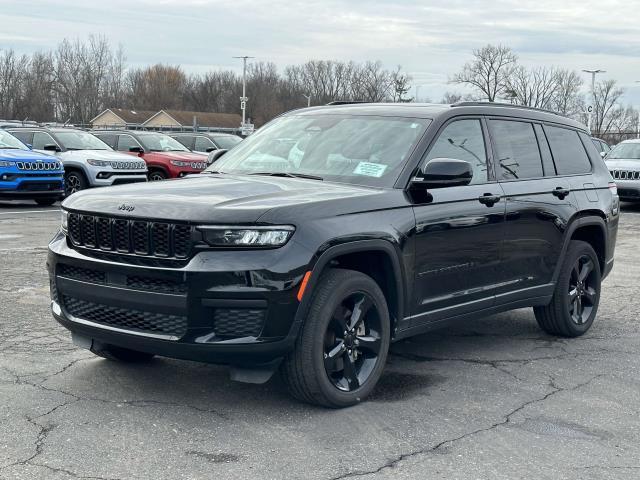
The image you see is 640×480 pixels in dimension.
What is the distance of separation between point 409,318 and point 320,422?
3.17ft

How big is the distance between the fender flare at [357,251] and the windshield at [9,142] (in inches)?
575

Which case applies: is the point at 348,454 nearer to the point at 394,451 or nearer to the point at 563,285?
the point at 394,451

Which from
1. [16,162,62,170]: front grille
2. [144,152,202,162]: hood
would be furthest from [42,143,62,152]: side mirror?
[144,152,202,162]: hood

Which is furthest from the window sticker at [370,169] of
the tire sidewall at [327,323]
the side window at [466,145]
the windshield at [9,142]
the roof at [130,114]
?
the roof at [130,114]

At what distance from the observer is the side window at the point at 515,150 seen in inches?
242

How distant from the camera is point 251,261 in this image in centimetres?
430

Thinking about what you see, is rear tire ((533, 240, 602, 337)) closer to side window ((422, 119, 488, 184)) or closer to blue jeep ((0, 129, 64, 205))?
side window ((422, 119, 488, 184))

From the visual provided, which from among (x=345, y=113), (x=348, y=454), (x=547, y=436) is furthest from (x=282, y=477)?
(x=345, y=113)

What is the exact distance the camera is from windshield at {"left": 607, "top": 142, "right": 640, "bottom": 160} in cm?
2103

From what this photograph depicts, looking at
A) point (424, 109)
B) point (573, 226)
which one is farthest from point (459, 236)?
point (573, 226)

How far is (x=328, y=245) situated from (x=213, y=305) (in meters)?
0.69

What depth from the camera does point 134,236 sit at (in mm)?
4508

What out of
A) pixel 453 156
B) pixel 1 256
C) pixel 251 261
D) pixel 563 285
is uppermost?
pixel 453 156

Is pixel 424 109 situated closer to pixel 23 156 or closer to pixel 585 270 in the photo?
pixel 585 270
